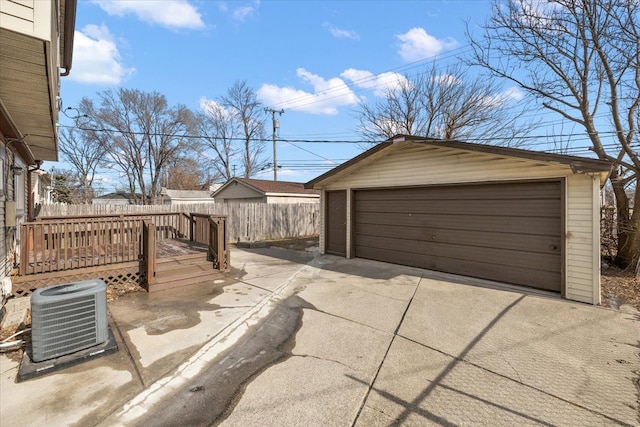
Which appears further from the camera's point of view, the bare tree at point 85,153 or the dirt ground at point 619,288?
the bare tree at point 85,153

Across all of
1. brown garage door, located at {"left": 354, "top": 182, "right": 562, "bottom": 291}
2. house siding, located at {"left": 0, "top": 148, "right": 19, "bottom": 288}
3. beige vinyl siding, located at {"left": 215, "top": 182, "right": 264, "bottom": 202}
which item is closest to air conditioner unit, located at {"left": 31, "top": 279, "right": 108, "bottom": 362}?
house siding, located at {"left": 0, "top": 148, "right": 19, "bottom": 288}

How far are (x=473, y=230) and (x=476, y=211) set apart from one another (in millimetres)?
414

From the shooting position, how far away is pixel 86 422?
6.97 feet

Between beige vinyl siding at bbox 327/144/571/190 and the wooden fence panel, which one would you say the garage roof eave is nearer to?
beige vinyl siding at bbox 327/144/571/190

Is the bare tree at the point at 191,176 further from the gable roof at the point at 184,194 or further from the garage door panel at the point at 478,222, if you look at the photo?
the garage door panel at the point at 478,222

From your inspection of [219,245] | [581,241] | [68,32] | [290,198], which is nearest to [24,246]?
[219,245]

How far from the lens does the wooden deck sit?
485 cm

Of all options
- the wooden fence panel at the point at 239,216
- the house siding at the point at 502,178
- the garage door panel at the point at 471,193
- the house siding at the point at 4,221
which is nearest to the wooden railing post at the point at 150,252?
the house siding at the point at 4,221

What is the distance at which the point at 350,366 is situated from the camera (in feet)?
9.60

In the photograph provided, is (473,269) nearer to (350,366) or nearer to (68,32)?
(350,366)

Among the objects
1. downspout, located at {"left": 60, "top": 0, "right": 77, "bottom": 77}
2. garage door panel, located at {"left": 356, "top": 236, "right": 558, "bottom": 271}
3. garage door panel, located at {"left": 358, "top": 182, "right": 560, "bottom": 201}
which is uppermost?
downspout, located at {"left": 60, "top": 0, "right": 77, "bottom": 77}

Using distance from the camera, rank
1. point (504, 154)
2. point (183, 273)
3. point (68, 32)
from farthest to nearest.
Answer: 1. point (183, 273)
2. point (504, 154)
3. point (68, 32)

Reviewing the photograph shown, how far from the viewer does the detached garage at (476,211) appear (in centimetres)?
491

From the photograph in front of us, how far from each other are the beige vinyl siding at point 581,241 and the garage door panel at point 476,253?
0.31 meters
